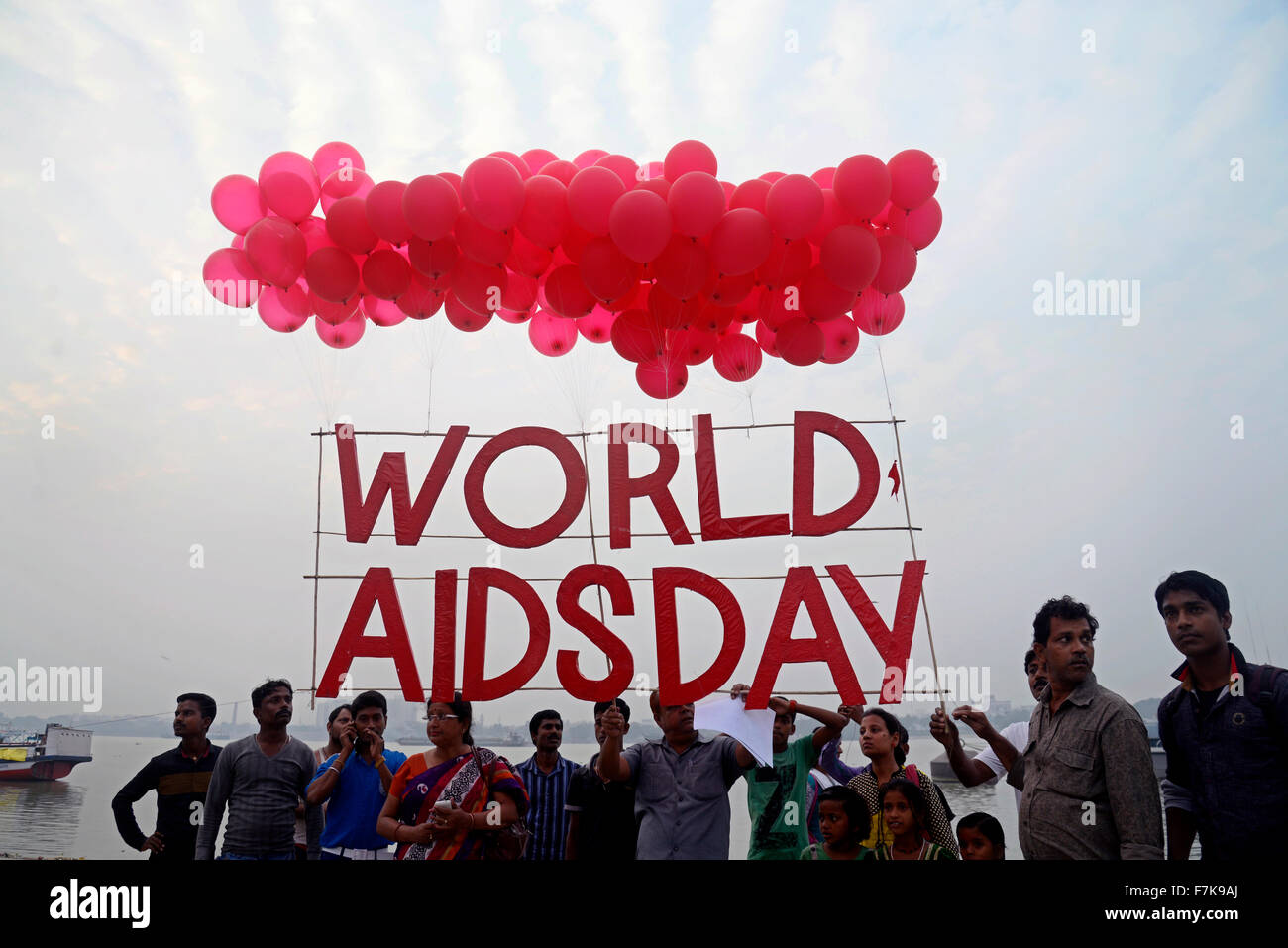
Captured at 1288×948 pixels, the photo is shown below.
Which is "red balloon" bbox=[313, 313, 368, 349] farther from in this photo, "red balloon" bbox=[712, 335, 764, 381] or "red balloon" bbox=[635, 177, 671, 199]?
"red balloon" bbox=[712, 335, 764, 381]

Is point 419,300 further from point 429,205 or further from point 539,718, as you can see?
point 539,718

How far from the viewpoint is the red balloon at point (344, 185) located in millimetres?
4566

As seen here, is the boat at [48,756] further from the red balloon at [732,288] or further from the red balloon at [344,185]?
the red balloon at [732,288]

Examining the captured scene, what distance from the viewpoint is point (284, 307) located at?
185 inches

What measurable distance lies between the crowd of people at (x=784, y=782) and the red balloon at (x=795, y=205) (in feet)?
7.10

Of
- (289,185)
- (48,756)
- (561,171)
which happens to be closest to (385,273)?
(289,185)

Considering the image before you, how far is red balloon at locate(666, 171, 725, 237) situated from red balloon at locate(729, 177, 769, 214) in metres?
0.26

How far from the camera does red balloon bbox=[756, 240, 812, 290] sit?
14.2 feet

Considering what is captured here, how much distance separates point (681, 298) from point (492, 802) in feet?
8.38

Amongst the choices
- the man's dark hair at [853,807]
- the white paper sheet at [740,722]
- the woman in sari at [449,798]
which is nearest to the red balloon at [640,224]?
the white paper sheet at [740,722]

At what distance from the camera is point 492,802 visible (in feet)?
10.9

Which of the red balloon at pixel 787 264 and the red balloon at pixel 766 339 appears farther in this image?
the red balloon at pixel 766 339
